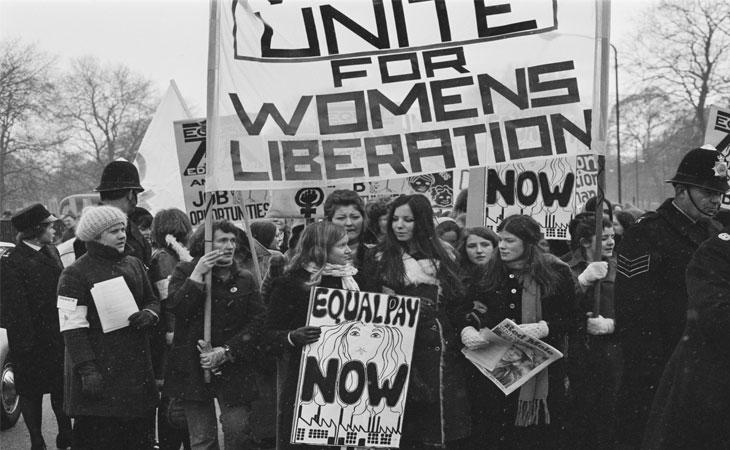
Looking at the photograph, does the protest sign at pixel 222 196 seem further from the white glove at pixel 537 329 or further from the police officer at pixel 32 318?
the white glove at pixel 537 329

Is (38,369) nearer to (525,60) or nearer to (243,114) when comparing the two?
(243,114)

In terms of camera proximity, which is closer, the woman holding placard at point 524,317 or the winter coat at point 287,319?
the winter coat at point 287,319

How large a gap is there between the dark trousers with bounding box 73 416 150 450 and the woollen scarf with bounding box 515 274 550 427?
235 centimetres

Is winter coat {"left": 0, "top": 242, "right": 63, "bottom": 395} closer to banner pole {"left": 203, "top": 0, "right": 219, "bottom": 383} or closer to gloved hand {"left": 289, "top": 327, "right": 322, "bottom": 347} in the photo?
banner pole {"left": 203, "top": 0, "right": 219, "bottom": 383}

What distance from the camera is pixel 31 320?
6.69 m

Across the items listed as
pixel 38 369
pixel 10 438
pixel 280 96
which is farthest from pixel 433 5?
pixel 10 438

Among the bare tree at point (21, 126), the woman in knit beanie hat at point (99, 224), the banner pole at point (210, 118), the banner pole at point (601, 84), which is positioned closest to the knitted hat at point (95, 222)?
the woman in knit beanie hat at point (99, 224)

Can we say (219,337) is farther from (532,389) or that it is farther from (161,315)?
(532,389)

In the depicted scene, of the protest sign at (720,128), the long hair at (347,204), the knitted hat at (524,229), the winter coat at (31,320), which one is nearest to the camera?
the knitted hat at (524,229)

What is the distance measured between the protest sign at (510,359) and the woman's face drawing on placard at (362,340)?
0.86 meters

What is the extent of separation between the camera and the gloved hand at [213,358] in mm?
5113

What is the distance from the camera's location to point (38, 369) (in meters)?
6.64

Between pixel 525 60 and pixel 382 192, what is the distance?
543 cm

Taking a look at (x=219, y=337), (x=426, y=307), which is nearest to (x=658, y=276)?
(x=426, y=307)
